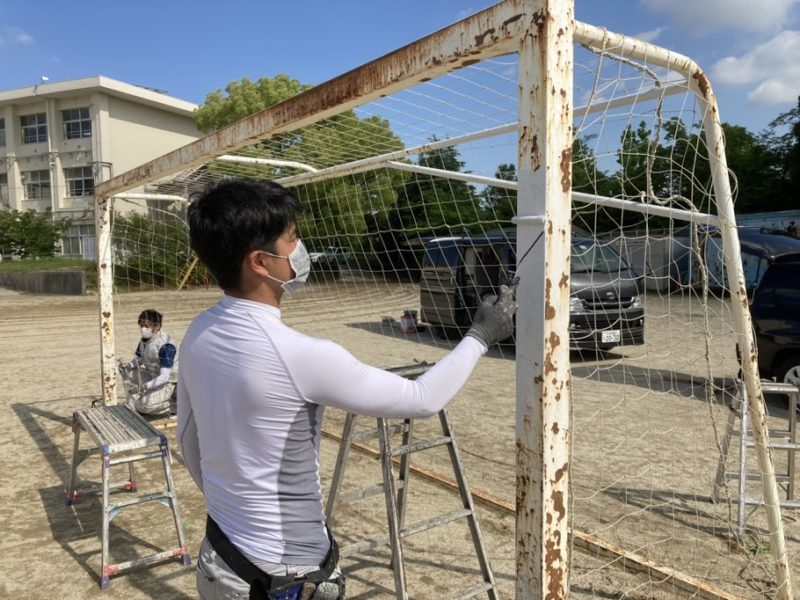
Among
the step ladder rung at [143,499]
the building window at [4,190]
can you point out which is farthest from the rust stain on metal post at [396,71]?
the building window at [4,190]

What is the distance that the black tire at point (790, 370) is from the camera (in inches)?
249

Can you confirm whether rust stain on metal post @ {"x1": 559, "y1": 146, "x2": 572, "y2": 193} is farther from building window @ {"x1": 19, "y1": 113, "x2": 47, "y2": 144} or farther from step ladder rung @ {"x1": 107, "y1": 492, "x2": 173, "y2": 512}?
building window @ {"x1": 19, "y1": 113, "x2": 47, "y2": 144}

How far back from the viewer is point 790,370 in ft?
21.0

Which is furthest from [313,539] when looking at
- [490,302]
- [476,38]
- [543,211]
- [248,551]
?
[476,38]

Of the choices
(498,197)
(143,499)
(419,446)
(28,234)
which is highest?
(28,234)

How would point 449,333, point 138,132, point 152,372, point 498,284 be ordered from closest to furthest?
point 152,372
point 498,284
point 449,333
point 138,132

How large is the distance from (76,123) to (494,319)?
37522mm

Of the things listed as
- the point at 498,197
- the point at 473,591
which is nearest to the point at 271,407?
the point at 473,591

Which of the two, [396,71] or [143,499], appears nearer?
[396,71]

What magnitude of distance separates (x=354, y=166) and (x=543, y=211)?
11.7 feet

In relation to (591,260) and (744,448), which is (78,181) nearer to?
(591,260)

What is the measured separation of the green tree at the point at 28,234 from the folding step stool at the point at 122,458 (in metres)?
31.7

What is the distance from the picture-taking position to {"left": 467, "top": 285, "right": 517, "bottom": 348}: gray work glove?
5.53 ft

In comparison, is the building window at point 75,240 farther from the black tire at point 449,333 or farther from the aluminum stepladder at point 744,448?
the aluminum stepladder at point 744,448
